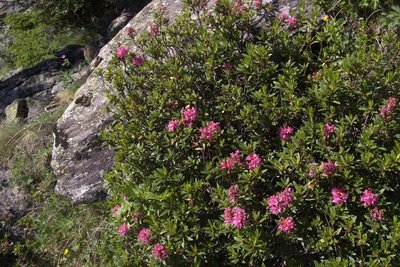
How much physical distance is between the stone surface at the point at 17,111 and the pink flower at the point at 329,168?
5.60m

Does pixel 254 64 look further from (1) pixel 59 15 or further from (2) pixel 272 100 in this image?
(1) pixel 59 15

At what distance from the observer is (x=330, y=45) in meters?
3.32

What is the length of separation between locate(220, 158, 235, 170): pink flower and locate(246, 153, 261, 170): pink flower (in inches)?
3.3

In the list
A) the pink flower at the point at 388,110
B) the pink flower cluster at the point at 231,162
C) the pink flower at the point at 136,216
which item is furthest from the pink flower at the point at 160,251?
the pink flower at the point at 388,110

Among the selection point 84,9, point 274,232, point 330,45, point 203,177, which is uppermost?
point 330,45

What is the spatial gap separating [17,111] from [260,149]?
211 inches

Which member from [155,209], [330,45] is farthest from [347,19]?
[155,209]

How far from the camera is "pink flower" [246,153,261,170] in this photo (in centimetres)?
278

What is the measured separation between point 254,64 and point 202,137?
55 cm

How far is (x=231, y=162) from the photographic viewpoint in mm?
2785

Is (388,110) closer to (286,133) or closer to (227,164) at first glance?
(286,133)

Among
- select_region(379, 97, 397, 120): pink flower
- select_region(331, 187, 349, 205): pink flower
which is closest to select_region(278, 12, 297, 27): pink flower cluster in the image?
select_region(379, 97, 397, 120): pink flower

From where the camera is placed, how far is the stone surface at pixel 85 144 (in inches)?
174

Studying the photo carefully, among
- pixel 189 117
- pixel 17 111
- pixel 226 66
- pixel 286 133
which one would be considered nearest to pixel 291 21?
pixel 226 66
